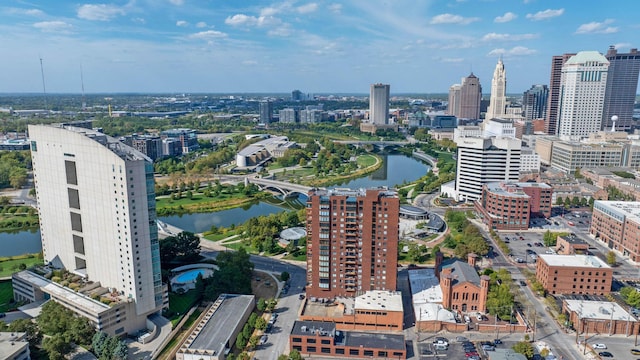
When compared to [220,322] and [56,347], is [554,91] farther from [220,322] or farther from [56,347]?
[56,347]

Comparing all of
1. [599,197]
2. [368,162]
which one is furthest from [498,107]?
[599,197]

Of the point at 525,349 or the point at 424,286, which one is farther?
the point at 424,286

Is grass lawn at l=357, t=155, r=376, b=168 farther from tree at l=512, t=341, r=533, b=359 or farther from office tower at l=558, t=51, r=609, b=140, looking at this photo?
tree at l=512, t=341, r=533, b=359

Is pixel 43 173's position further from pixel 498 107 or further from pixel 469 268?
pixel 498 107

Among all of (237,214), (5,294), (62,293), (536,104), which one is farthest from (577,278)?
(536,104)

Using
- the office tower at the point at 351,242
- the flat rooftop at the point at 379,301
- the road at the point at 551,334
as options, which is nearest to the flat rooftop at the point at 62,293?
the office tower at the point at 351,242

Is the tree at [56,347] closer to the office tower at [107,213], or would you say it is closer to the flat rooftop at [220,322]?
the office tower at [107,213]

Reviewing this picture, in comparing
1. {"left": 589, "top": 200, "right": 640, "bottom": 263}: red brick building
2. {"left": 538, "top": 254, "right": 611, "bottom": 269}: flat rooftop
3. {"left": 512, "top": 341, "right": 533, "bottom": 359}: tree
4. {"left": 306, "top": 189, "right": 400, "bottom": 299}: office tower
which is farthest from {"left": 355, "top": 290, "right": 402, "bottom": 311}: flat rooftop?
{"left": 589, "top": 200, "right": 640, "bottom": 263}: red brick building
